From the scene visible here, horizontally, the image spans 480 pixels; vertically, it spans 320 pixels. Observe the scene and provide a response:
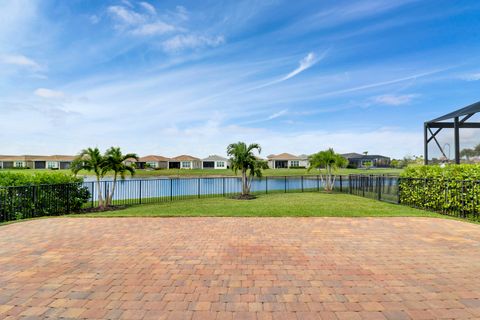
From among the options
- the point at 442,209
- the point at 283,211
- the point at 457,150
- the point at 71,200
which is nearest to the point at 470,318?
the point at 283,211

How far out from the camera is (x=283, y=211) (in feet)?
26.0

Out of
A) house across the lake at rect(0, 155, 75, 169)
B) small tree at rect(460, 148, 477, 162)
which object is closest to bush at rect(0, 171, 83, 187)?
small tree at rect(460, 148, 477, 162)

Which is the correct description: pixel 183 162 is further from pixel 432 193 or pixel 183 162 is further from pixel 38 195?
pixel 432 193

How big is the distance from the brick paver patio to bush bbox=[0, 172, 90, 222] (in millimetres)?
2063

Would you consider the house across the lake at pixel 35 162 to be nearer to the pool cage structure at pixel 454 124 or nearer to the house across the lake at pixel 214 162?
the house across the lake at pixel 214 162

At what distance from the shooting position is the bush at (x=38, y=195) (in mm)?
7418

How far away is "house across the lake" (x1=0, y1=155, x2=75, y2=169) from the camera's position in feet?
204

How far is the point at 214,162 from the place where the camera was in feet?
218

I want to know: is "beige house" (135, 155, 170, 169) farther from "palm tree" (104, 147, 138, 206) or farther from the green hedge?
the green hedge

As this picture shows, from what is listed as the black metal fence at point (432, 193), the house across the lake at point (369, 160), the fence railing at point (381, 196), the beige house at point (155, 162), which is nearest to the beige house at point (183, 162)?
the beige house at point (155, 162)

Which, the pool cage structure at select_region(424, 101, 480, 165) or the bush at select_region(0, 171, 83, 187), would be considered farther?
the pool cage structure at select_region(424, 101, 480, 165)

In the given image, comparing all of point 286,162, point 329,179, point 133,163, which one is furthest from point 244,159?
point 286,162

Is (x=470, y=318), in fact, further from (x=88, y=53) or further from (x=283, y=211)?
(x=88, y=53)

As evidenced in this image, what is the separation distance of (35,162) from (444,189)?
8280 cm
